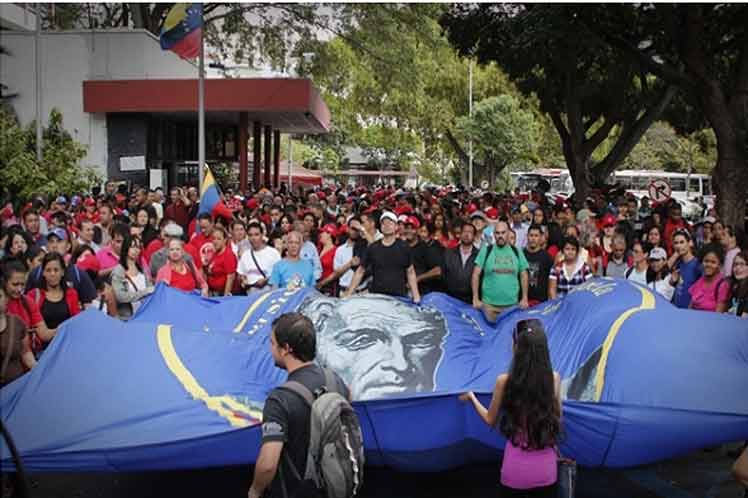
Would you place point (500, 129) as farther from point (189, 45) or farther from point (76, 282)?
point (76, 282)

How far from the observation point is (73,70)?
23.1 m

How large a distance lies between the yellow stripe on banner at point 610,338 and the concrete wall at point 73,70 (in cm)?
1842

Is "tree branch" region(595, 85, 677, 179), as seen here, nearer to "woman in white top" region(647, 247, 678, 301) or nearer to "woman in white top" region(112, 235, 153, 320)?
"woman in white top" region(647, 247, 678, 301)

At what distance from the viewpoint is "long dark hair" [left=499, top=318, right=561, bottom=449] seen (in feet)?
14.4

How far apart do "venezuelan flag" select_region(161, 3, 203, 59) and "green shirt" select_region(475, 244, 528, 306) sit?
1111 cm

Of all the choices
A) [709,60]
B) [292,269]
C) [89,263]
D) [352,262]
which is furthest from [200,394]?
[709,60]

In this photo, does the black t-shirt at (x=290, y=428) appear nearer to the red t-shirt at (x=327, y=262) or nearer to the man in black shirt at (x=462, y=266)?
the man in black shirt at (x=462, y=266)

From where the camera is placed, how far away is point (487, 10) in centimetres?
2033

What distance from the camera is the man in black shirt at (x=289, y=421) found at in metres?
3.80

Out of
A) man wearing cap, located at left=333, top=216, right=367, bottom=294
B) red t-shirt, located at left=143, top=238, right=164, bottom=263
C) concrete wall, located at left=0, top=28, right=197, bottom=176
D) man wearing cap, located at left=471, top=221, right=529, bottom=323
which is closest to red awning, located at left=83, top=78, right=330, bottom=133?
concrete wall, located at left=0, top=28, right=197, bottom=176

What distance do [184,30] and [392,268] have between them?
11.1 m

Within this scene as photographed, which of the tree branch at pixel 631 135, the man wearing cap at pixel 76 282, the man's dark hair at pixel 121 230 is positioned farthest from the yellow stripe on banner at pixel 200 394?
the tree branch at pixel 631 135

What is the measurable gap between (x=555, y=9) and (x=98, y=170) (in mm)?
12856

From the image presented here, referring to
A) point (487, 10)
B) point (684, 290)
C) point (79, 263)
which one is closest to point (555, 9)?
point (487, 10)
